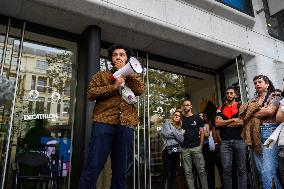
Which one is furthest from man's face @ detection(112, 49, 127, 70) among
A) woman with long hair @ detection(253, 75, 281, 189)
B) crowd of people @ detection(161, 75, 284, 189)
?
woman with long hair @ detection(253, 75, 281, 189)

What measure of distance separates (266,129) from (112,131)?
213cm

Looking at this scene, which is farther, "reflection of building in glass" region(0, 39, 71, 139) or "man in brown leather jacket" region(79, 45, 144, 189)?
"reflection of building in glass" region(0, 39, 71, 139)

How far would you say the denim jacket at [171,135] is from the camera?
6281 mm

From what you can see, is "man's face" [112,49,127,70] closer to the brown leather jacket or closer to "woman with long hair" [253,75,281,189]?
the brown leather jacket

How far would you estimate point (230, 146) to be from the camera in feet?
18.2

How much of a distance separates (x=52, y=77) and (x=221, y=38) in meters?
4.08

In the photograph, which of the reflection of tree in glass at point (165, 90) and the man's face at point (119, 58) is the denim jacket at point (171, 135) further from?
the man's face at point (119, 58)

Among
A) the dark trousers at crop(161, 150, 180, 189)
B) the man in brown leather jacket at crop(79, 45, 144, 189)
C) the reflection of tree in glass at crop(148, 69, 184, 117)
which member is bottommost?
the dark trousers at crop(161, 150, 180, 189)

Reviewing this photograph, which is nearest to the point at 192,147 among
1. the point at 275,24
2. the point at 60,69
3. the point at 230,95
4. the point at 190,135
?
the point at 190,135

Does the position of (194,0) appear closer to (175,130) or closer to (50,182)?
(175,130)

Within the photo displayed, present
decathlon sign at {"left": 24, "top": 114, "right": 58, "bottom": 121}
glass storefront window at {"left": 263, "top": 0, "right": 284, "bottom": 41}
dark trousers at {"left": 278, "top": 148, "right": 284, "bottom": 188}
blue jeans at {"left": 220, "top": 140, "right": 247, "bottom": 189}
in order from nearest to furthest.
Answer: dark trousers at {"left": 278, "top": 148, "right": 284, "bottom": 188}, blue jeans at {"left": 220, "top": 140, "right": 247, "bottom": 189}, decathlon sign at {"left": 24, "top": 114, "right": 58, "bottom": 121}, glass storefront window at {"left": 263, "top": 0, "right": 284, "bottom": 41}

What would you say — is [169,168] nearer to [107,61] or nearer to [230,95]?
[230,95]

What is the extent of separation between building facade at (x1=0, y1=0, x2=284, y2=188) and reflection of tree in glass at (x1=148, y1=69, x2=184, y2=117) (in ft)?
0.08

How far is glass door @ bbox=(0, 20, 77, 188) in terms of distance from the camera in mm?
5574
